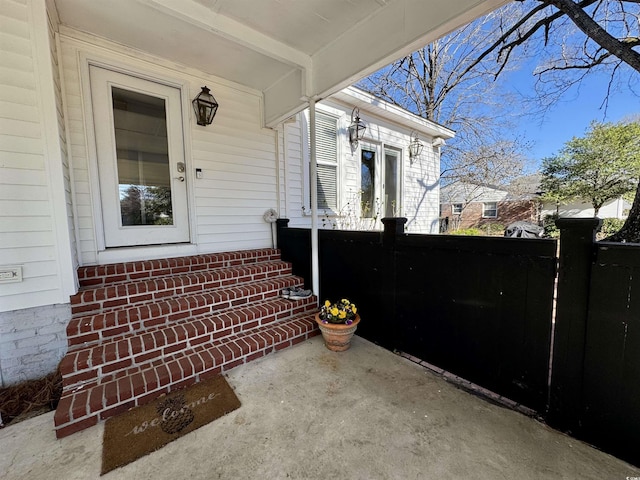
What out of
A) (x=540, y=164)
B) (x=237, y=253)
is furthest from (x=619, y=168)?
(x=237, y=253)

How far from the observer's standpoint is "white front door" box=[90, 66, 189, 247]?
2.61 metres

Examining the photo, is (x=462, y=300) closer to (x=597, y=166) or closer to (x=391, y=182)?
(x=391, y=182)

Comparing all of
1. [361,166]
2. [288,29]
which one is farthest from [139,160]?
[361,166]

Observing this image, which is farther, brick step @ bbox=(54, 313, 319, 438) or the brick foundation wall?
the brick foundation wall

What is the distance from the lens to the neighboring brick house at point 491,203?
44.8 feet

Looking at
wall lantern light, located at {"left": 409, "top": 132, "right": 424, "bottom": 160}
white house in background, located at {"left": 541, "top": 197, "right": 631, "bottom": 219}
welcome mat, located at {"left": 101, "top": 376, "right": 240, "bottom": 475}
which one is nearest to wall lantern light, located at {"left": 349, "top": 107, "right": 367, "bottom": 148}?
wall lantern light, located at {"left": 409, "top": 132, "right": 424, "bottom": 160}

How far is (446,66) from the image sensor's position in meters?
10.4

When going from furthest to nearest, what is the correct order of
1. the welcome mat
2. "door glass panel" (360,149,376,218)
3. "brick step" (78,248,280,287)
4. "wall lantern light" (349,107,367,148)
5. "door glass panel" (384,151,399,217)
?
"door glass panel" (384,151,399,217), "door glass panel" (360,149,376,218), "wall lantern light" (349,107,367,148), "brick step" (78,248,280,287), the welcome mat

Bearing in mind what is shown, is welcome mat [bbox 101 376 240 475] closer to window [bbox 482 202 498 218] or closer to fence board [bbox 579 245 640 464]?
fence board [bbox 579 245 640 464]

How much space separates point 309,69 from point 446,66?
34.6 ft

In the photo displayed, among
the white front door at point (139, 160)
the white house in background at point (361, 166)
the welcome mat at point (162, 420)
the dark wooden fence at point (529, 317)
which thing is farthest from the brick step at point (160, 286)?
the dark wooden fence at point (529, 317)

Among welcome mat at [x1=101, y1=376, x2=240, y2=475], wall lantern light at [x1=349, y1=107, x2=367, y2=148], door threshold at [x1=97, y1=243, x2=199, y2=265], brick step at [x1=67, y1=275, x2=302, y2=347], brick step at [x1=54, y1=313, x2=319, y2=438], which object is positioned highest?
wall lantern light at [x1=349, y1=107, x2=367, y2=148]

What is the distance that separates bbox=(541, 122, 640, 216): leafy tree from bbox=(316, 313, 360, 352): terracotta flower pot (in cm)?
1666

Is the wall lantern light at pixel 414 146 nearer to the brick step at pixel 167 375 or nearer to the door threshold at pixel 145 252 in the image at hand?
the brick step at pixel 167 375
